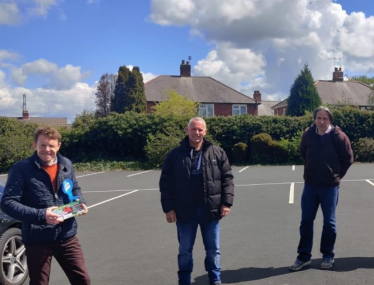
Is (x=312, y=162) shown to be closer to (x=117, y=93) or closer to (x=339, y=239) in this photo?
(x=339, y=239)

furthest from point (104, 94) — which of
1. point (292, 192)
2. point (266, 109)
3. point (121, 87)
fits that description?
point (292, 192)

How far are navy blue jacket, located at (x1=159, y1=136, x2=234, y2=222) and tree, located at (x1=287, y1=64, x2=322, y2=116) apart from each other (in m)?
35.2

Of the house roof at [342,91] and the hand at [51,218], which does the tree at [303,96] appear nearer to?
the house roof at [342,91]

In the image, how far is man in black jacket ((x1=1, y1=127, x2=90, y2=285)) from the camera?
11.0ft

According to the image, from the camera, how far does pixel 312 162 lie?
17.1 ft

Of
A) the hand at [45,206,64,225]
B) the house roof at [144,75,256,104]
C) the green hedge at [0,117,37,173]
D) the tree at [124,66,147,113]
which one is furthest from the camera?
the house roof at [144,75,256,104]

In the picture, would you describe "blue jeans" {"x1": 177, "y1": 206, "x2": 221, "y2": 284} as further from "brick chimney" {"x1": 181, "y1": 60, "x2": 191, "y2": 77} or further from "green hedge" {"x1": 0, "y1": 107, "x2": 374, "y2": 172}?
"brick chimney" {"x1": 181, "y1": 60, "x2": 191, "y2": 77}

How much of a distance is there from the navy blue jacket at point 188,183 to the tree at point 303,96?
3518cm

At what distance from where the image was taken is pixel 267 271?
202 inches

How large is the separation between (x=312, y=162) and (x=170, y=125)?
20063 millimetres

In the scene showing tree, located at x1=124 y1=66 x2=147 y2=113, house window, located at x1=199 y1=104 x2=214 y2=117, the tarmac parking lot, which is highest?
tree, located at x1=124 y1=66 x2=147 y2=113

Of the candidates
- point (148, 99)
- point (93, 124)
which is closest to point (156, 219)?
point (93, 124)

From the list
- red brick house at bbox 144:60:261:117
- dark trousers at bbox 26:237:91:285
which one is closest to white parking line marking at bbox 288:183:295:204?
dark trousers at bbox 26:237:91:285

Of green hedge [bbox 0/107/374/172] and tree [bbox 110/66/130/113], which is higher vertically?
tree [bbox 110/66/130/113]
